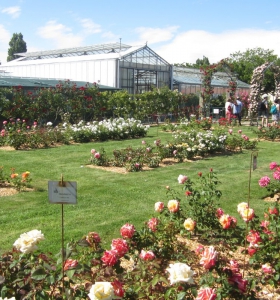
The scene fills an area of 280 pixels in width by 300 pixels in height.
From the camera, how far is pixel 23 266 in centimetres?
267

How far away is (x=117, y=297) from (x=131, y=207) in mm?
3604

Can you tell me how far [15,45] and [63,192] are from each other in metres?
60.5

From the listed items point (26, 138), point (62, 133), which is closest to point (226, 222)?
point (26, 138)

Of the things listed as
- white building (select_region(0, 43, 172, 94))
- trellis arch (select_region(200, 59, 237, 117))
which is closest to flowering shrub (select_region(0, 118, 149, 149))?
trellis arch (select_region(200, 59, 237, 117))

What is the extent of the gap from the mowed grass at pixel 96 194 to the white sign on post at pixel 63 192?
2.59 ft

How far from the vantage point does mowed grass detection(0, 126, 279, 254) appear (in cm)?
501

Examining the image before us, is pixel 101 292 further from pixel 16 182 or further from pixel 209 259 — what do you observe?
pixel 16 182

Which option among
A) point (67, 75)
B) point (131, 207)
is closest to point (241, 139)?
point (131, 207)

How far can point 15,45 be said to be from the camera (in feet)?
192

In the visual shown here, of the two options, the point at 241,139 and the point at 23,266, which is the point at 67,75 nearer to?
the point at 241,139

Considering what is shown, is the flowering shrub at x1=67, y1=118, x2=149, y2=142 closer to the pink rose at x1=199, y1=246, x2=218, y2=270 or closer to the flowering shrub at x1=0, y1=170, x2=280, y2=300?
the flowering shrub at x1=0, y1=170, x2=280, y2=300

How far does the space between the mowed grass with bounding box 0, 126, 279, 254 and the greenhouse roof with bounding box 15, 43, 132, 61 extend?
18.6 m

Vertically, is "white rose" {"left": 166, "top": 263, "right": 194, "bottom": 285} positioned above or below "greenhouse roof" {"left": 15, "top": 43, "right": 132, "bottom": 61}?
below

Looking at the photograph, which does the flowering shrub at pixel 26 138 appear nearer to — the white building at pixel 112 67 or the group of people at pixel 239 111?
the group of people at pixel 239 111
